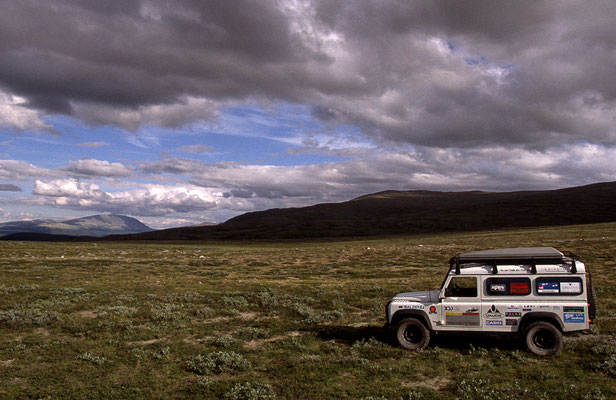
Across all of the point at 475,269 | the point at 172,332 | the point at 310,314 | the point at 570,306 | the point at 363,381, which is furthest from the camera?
the point at 310,314

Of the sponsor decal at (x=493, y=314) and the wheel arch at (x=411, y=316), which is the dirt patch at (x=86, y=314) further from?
the sponsor decal at (x=493, y=314)

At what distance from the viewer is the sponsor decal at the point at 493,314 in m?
13.5

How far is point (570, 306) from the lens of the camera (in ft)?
42.4

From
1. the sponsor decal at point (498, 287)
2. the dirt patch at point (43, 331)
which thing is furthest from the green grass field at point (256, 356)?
the sponsor decal at point (498, 287)

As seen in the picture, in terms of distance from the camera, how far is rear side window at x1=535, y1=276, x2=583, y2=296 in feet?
42.7

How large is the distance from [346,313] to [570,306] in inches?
428

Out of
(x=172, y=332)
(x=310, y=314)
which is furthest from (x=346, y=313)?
(x=172, y=332)

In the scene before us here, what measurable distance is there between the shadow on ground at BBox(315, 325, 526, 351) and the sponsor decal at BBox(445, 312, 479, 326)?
35.0 inches

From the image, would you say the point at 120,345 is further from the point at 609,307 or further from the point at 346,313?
the point at 609,307

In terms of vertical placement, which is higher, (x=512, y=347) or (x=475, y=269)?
(x=475, y=269)

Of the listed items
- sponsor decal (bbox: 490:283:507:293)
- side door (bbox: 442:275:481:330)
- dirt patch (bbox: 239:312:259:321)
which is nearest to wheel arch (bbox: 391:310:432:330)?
side door (bbox: 442:275:481:330)

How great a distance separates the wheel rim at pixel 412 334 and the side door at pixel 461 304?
98 centimetres

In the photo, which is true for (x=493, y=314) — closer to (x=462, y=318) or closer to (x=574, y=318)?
(x=462, y=318)

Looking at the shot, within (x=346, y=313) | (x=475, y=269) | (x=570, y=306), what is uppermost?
(x=475, y=269)
